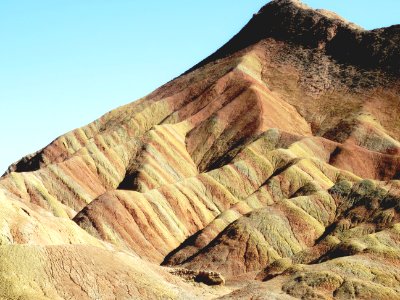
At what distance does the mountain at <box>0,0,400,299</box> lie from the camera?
56.7m

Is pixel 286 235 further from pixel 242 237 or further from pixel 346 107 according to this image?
pixel 346 107

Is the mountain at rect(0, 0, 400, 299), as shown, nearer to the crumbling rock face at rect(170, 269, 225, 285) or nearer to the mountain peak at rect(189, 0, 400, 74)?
the crumbling rock face at rect(170, 269, 225, 285)

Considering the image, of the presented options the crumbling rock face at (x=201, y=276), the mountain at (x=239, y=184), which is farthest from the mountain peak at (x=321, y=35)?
the crumbling rock face at (x=201, y=276)

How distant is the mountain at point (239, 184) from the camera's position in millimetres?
56688

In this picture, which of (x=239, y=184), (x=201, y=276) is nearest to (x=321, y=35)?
(x=239, y=184)

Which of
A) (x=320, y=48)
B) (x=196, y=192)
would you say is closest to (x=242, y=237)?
(x=196, y=192)

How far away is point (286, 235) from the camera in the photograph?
289 ft

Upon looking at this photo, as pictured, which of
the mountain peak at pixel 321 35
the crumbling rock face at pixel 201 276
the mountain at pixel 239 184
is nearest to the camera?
the mountain at pixel 239 184

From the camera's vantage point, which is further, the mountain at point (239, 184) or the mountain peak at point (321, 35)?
the mountain peak at point (321, 35)

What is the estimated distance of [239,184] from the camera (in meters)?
107

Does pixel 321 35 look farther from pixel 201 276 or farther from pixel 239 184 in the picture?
pixel 201 276

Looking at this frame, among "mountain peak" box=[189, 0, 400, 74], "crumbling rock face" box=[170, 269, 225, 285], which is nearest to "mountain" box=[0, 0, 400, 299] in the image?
"crumbling rock face" box=[170, 269, 225, 285]

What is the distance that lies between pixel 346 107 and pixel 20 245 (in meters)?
101

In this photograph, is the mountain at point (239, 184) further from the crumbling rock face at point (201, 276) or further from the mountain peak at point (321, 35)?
the mountain peak at point (321, 35)
